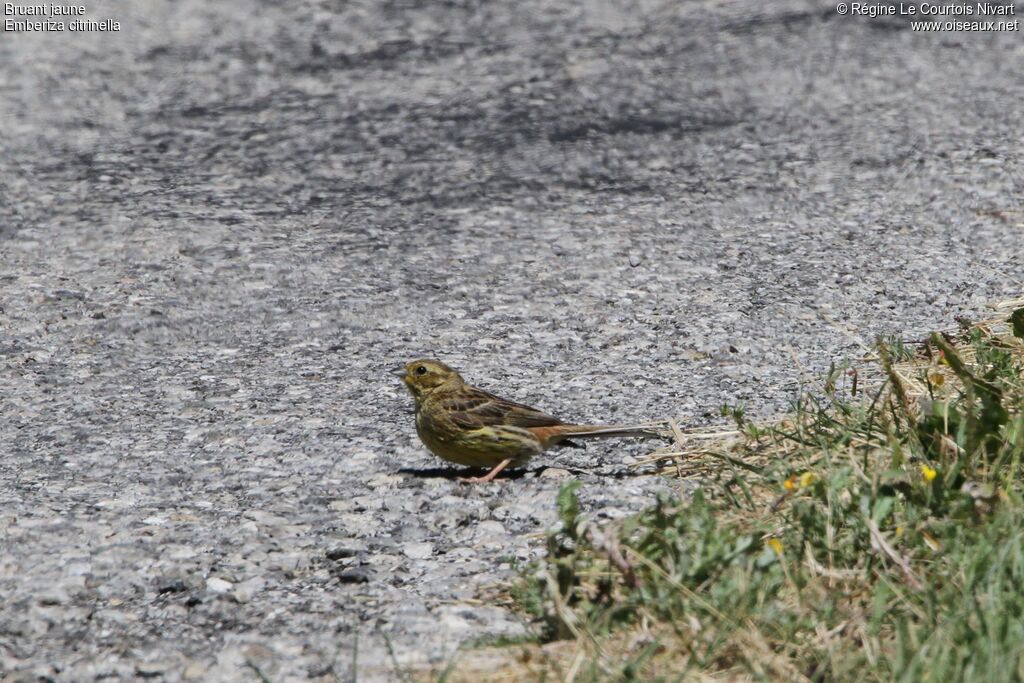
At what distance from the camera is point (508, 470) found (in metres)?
5.84

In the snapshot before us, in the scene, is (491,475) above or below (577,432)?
below

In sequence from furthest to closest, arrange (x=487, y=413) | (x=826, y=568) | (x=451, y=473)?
(x=451, y=473), (x=487, y=413), (x=826, y=568)

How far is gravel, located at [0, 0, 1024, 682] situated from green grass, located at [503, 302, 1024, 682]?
0.43m

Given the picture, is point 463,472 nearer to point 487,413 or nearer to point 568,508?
point 487,413

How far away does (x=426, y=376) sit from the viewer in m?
5.94

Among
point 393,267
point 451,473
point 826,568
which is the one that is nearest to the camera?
point 826,568

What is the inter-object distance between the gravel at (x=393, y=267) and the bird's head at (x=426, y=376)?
0.94 ft

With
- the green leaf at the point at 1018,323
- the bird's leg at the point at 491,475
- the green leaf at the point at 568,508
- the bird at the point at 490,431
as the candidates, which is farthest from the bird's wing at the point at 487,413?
the green leaf at the point at 1018,323

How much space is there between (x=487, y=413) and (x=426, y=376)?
1.50 feet

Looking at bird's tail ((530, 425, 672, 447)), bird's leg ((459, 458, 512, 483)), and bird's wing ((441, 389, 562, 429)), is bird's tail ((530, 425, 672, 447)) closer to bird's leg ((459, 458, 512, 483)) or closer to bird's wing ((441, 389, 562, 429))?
bird's wing ((441, 389, 562, 429))

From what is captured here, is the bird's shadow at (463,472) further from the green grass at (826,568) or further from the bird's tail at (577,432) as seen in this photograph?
the green grass at (826,568)

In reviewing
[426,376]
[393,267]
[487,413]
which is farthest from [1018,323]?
[393,267]

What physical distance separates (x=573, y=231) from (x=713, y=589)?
496cm

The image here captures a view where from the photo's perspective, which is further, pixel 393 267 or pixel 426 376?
pixel 393 267
